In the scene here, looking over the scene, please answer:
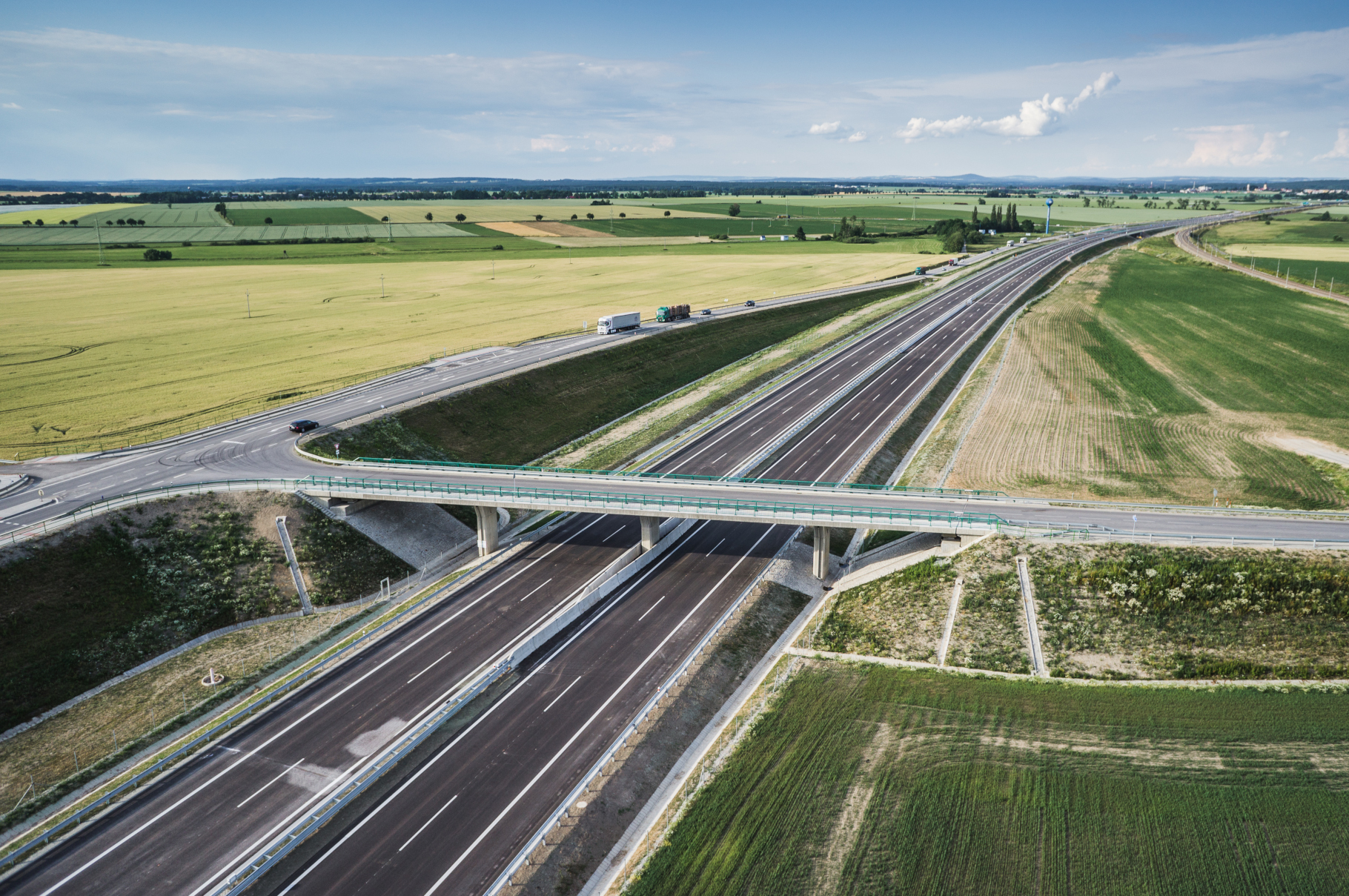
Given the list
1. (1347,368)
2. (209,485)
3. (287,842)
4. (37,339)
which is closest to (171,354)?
(37,339)

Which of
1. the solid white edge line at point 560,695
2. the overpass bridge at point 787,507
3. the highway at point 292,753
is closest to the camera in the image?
the highway at point 292,753

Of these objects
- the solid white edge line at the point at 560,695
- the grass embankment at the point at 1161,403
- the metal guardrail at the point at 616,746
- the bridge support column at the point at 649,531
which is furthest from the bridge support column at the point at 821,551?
the solid white edge line at the point at 560,695

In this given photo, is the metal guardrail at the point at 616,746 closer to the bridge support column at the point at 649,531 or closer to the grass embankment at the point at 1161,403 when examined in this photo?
the bridge support column at the point at 649,531

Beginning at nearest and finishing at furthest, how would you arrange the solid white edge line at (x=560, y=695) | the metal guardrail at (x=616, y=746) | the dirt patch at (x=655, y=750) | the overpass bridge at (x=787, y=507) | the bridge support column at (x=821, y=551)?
the metal guardrail at (x=616, y=746), the dirt patch at (x=655, y=750), the solid white edge line at (x=560, y=695), the overpass bridge at (x=787, y=507), the bridge support column at (x=821, y=551)

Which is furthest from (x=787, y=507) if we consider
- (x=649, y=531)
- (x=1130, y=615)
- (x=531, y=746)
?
(x=531, y=746)

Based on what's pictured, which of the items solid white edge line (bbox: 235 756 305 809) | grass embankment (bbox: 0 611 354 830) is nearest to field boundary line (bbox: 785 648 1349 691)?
solid white edge line (bbox: 235 756 305 809)
